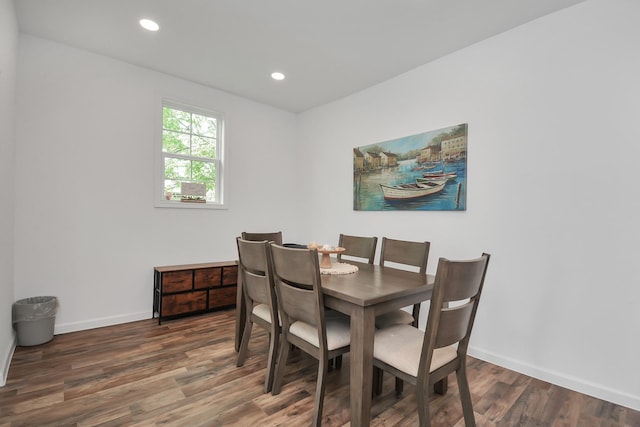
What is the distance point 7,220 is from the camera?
2.23m

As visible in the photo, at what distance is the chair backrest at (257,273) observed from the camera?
1894 millimetres

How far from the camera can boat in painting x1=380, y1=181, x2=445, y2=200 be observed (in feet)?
9.41

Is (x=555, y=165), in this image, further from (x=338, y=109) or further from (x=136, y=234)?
(x=136, y=234)

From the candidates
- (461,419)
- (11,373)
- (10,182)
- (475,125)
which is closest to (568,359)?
(461,419)

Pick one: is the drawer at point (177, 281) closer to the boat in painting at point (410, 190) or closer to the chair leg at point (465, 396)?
the boat in painting at point (410, 190)

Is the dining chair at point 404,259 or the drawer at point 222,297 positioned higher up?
the dining chair at point 404,259

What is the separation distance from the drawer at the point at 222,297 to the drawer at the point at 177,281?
11.1 inches

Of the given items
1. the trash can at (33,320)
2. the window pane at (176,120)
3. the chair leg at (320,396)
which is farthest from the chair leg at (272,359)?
the window pane at (176,120)

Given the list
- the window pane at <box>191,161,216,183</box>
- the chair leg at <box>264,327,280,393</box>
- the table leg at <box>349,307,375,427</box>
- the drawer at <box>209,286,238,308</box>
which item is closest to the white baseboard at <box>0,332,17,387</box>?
the drawer at <box>209,286,238,308</box>

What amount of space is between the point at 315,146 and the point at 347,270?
252cm

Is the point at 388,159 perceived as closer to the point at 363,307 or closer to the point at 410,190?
the point at 410,190

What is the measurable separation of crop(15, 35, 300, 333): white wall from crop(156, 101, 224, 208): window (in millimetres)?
131

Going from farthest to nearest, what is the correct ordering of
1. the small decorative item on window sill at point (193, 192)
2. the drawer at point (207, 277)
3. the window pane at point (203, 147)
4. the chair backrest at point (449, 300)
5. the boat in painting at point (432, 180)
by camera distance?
1. the window pane at point (203, 147)
2. the small decorative item on window sill at point (193, 192)
3. the drawer at point (207, 277)
4. the boat in painting at point (432, 180)
5. the chair backrest at point (449, 300)

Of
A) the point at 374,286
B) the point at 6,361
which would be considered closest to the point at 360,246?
the point at 374,286
